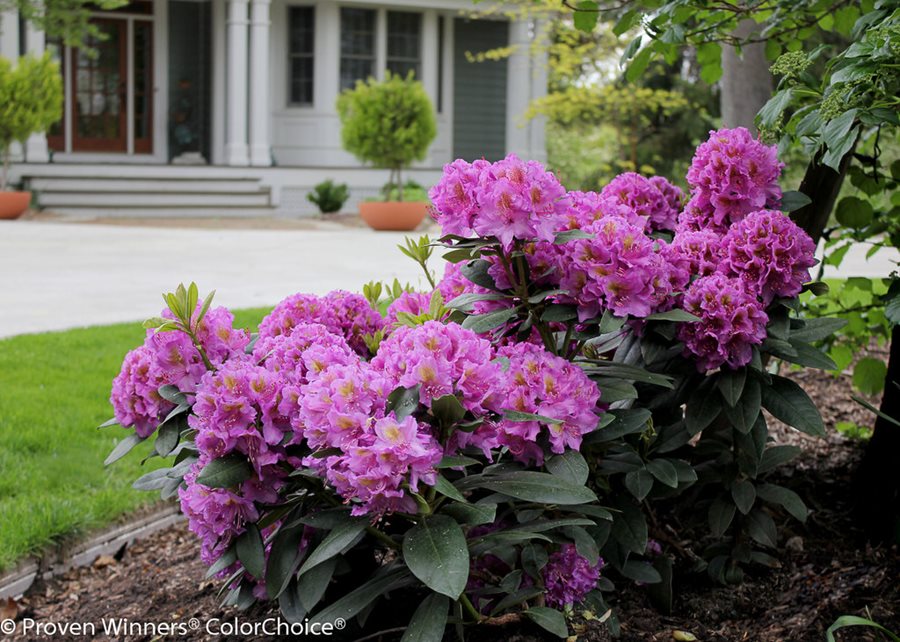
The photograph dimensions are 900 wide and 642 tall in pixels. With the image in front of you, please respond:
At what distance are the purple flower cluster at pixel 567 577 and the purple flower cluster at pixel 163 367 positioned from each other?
781 mm

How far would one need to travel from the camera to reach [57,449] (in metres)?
3.70

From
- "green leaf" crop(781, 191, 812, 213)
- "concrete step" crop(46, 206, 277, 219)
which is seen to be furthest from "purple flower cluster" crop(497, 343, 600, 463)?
"concrete step" crop(46, 206, 277, 219)

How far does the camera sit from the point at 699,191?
2.39m

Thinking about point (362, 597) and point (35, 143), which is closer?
point (362, 597)

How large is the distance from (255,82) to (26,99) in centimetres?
392

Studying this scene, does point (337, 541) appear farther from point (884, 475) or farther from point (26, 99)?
point (26, 99)

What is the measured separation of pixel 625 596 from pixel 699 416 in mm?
518

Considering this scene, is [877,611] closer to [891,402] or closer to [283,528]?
[891,402]

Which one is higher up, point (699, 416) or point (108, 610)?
point (699, 416)

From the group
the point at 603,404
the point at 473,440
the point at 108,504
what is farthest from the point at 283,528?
the point at 108,504

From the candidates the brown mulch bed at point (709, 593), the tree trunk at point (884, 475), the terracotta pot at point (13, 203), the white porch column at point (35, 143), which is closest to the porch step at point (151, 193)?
the white porch column at point (35, 143)

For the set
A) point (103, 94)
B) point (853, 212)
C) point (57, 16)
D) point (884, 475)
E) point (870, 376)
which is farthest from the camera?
point (103, 94)

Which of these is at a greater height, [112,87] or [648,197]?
[112,87]

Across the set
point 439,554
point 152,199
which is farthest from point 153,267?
point 439,554
